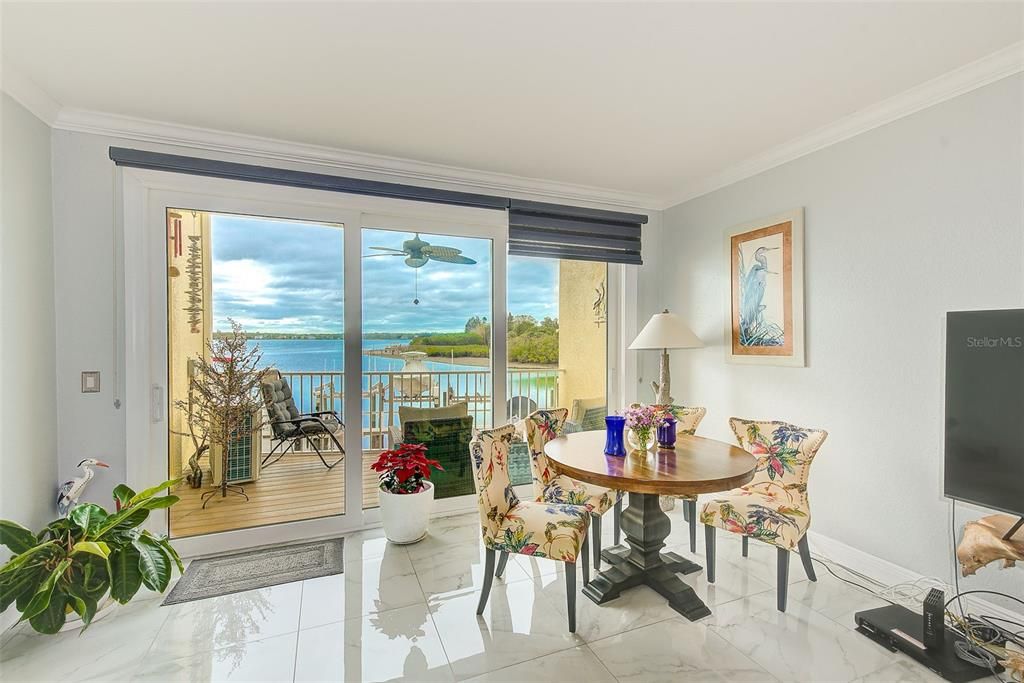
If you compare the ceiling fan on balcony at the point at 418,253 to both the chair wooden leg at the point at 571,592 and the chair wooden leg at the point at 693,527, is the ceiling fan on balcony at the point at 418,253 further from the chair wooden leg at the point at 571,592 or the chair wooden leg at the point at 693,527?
the chair wooden leg at the point at 693,527

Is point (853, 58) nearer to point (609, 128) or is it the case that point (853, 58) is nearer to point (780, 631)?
point (609, 128)

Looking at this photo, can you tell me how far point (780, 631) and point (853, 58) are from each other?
2.59 m

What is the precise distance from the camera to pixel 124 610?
2322mm

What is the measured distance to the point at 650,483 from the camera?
197 cm

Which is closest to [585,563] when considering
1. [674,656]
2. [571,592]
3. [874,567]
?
[571,592]

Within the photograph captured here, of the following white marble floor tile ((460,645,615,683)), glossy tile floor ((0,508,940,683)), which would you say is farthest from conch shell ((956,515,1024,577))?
white marble floor tile ((460,645,615,683))

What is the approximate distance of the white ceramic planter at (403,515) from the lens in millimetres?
2998

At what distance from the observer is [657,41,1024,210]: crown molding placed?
207 centimetres

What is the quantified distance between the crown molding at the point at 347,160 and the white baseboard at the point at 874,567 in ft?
9.37

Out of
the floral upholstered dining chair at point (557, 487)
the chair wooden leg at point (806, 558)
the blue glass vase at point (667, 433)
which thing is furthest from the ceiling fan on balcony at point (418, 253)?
the chair wooden leg at point (806, 558)

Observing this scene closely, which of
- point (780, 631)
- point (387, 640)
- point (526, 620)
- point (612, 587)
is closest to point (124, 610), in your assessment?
point (387, 640)

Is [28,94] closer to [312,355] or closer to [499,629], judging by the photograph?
[312,355]

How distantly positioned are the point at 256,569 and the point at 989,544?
3.51 m

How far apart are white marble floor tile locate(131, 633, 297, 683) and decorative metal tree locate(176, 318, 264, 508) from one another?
1.18 meters
